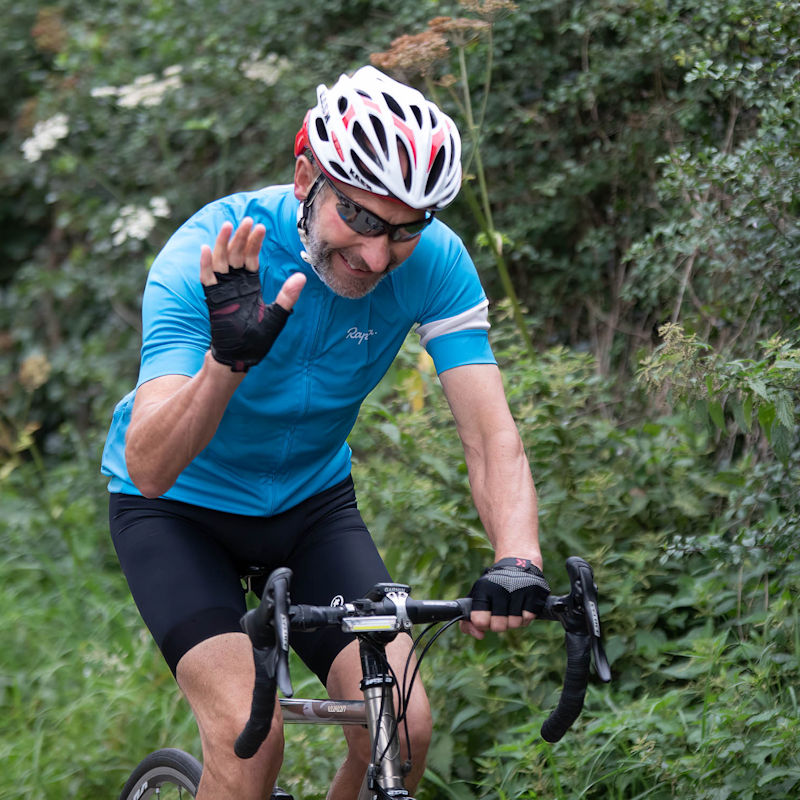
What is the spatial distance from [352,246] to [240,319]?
513mm

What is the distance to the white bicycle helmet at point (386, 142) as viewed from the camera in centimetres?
259

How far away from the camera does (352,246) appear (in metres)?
2.69

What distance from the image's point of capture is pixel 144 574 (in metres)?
2.81

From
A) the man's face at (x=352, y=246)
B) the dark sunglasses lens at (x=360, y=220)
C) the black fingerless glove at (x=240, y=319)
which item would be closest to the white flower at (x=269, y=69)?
the man's face at (x=352, y=246)

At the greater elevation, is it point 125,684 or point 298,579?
point 298,579

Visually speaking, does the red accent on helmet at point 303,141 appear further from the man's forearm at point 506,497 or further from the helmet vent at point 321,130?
the man's forearm at point 506,497

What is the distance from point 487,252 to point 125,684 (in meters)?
3.01

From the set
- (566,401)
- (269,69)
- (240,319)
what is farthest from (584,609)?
(269,69)

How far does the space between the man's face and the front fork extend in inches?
34.9

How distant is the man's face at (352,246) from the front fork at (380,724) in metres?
0.89

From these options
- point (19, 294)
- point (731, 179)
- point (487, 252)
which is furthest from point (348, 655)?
point (19, 294)

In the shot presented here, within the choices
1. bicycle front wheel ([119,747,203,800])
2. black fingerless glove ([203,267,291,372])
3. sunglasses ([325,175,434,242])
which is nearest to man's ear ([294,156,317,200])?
sunglasses ([325,175,434,242])

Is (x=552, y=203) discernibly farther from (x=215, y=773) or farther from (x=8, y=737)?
(x=215, y=773)

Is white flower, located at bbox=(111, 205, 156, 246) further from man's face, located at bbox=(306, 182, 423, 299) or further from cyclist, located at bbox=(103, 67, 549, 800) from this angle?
man's face, located at bbox=(306, 182, 423, 299)
